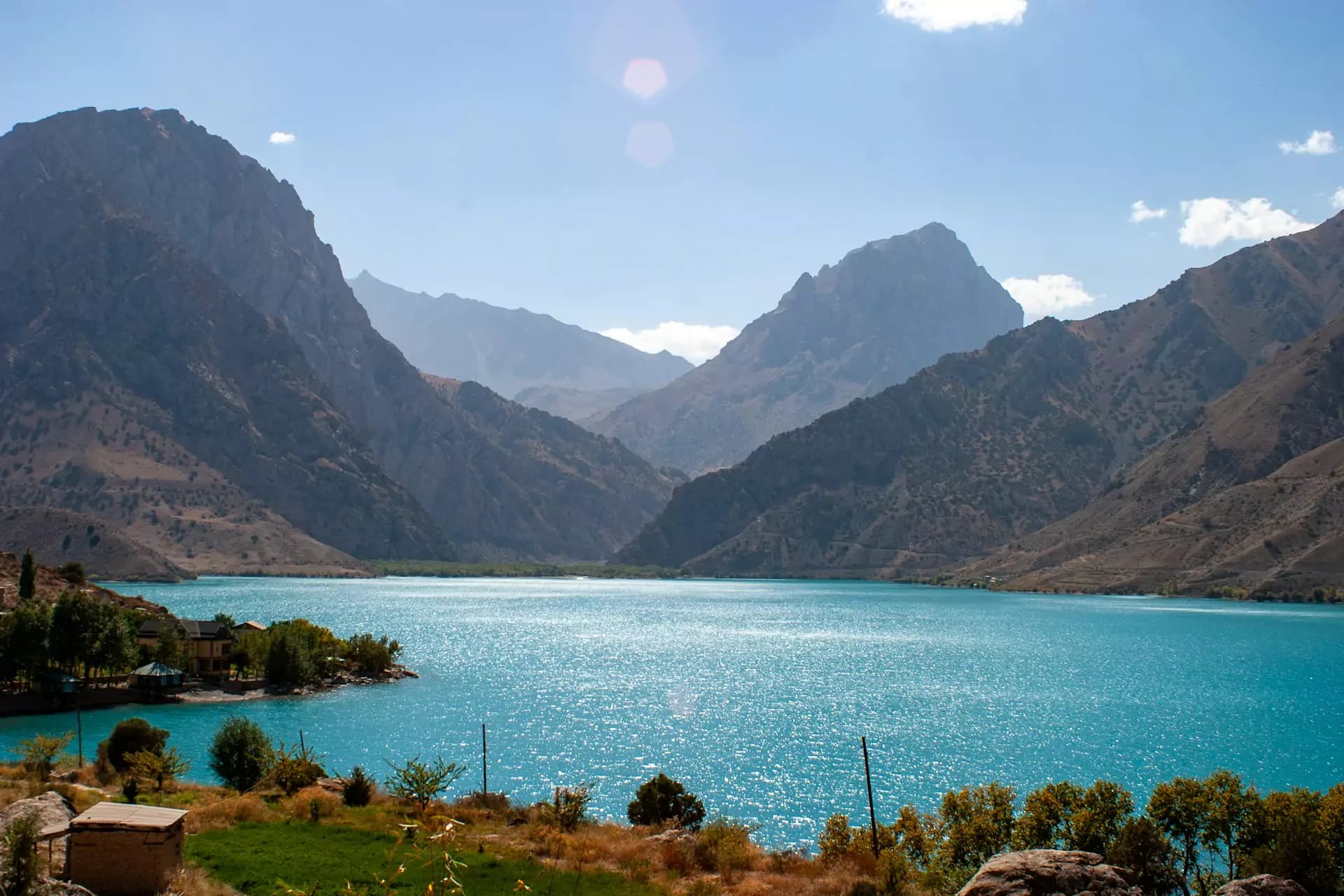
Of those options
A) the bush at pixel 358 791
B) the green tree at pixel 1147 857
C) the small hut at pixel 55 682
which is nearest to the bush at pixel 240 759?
the bush at pixel 358 791

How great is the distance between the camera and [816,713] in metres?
81.0

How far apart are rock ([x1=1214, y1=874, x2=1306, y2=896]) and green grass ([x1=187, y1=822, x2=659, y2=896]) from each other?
47.9ft

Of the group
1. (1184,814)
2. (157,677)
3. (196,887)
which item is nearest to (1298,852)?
(1184,814)

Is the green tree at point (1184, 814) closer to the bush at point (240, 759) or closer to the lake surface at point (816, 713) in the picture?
the lake surface at point (816, 713)

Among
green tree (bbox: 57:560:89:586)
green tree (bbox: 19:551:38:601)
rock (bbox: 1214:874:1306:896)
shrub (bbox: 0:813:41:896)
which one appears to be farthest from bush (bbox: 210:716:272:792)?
green tree (bbox: 57:560:89:586)

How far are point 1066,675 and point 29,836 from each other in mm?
103492

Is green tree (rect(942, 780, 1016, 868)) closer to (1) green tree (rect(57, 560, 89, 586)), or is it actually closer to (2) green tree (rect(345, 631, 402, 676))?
(2) green tree (rect(345, 631, 402, 676))

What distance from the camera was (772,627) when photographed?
160500mm

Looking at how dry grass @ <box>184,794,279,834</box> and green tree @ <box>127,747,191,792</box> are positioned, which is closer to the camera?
dry grass @ <box>184,794,279,834</box>

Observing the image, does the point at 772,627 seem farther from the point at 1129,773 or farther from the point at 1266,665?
the point at 1129,773

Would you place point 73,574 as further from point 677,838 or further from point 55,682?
point 677,838

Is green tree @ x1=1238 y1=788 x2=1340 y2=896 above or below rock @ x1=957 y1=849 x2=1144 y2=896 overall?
below

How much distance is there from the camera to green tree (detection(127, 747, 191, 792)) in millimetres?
42344

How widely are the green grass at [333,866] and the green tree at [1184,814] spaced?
65.1 feet
